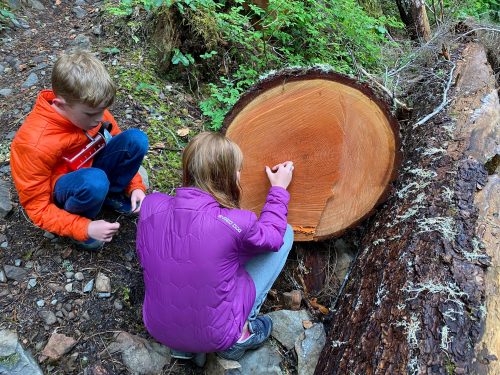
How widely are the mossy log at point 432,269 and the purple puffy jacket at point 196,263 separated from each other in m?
0.55

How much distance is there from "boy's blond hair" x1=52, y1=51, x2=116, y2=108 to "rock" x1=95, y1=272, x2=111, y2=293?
97 centimetres

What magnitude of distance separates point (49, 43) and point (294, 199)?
307 centimetres

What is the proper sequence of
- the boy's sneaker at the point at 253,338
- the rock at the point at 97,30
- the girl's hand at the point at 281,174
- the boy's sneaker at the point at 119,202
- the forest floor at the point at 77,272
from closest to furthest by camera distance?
the forest floor at the point at 77,272 < the boy's sneaker at the point at 253,338 < the girl's hand at the point at 281,174 < the boy's sneaker at the point at 119,202 < the rock at the point at 97,30

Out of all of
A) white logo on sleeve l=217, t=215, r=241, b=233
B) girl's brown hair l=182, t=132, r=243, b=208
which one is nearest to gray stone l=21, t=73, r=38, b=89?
girl's brown hair l=182, t=132, r=243, b=208

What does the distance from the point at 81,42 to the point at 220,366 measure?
11.0 feet

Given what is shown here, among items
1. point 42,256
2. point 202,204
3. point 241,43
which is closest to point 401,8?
point 241,43

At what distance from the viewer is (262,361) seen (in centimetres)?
239

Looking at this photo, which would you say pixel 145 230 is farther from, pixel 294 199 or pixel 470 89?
pixel 470 89

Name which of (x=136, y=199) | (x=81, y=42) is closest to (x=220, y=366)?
(x=136, y=199)

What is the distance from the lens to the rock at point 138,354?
2.20 metres

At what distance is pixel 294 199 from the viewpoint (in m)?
2.62

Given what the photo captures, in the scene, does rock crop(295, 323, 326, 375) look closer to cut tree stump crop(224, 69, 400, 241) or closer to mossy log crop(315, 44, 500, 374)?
mossy log crop(315, 44, 500, 374)

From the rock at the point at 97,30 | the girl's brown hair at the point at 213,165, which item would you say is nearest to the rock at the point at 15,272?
the girl's brown hair at the point at 213,165

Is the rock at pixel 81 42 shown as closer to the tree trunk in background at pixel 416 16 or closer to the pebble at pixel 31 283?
the pebble at pixel 31 283
